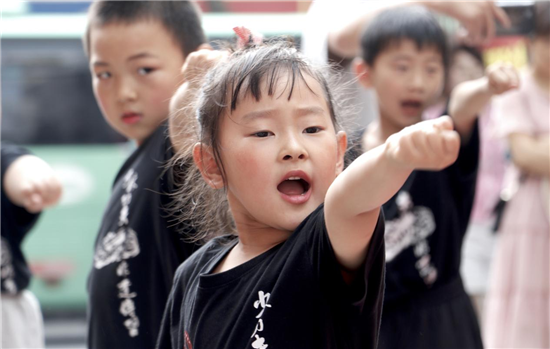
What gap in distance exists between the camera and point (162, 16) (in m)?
2.22

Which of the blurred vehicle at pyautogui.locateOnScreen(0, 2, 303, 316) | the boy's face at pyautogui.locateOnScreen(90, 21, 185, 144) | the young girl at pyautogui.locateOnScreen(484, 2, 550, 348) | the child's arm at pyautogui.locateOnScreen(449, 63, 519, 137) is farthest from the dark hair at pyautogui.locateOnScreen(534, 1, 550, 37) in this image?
the blurred vehicle at pyautogui.locateOnScreen(0, 2, 303, 316)

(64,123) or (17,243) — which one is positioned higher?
(64,123)

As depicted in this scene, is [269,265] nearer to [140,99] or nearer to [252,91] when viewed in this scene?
[252,91]

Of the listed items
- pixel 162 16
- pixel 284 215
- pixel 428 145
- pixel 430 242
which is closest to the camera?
pixel 428 145

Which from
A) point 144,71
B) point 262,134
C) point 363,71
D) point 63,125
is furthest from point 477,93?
point 63,125

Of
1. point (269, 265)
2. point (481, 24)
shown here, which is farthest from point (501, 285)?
point (269, 265)

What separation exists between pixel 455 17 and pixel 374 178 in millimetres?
1747

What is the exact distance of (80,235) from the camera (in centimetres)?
640

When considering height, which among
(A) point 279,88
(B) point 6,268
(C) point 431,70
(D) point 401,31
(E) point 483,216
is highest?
(D) point 401,31

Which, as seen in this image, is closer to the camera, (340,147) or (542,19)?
(340,147)

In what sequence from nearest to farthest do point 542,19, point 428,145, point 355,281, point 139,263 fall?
point 428,145 → point 355,281 → point 139,263 → point 542,19

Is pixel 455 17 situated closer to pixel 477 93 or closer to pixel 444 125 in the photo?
pixel 477 93

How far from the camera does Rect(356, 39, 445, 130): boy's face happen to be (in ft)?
8.62

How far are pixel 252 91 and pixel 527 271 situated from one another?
240cm
